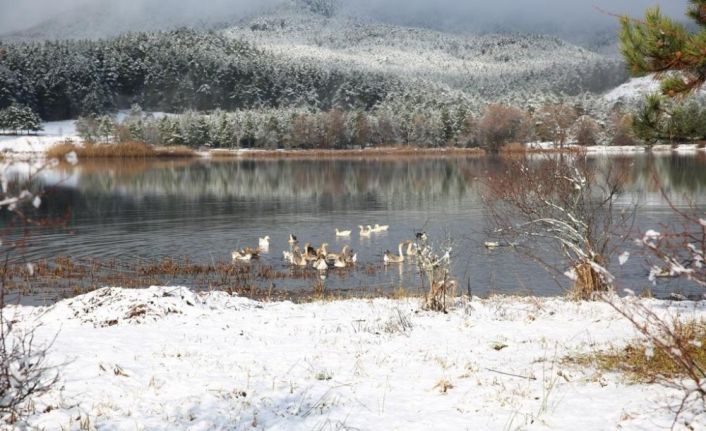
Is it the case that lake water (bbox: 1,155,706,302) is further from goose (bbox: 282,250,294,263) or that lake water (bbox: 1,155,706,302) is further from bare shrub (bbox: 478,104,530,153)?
bare shrub (bbox: 478,104,530,153)

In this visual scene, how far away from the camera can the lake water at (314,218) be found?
21578mm

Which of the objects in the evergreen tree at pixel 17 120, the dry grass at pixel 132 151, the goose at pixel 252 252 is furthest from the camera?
the evergreen tree at pixel 17 120

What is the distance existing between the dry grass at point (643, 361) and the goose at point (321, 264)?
15060 millimetres

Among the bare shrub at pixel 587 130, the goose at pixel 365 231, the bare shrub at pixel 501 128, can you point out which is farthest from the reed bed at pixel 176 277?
the bare shrub at pixel 587 130

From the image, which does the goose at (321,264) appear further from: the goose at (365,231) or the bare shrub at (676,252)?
the bare shrub at (676,252)

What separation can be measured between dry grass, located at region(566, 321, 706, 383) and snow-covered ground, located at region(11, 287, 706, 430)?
204 mm

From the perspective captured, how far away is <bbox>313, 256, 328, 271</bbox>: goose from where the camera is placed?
23.1 meters

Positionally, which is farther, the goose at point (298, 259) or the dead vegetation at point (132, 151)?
the dead vegetation at point (132, 151)

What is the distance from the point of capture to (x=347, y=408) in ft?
22.6

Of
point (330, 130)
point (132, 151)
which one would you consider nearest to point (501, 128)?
point (330, 130)

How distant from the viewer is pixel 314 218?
1470 inches

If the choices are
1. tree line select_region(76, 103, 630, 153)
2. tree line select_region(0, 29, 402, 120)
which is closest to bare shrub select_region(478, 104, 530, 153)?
tree line select_region(76, 103, 630, 153)

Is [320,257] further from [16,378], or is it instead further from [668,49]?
[16,378]

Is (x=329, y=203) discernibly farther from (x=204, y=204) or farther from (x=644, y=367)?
(x=644, y=367)
